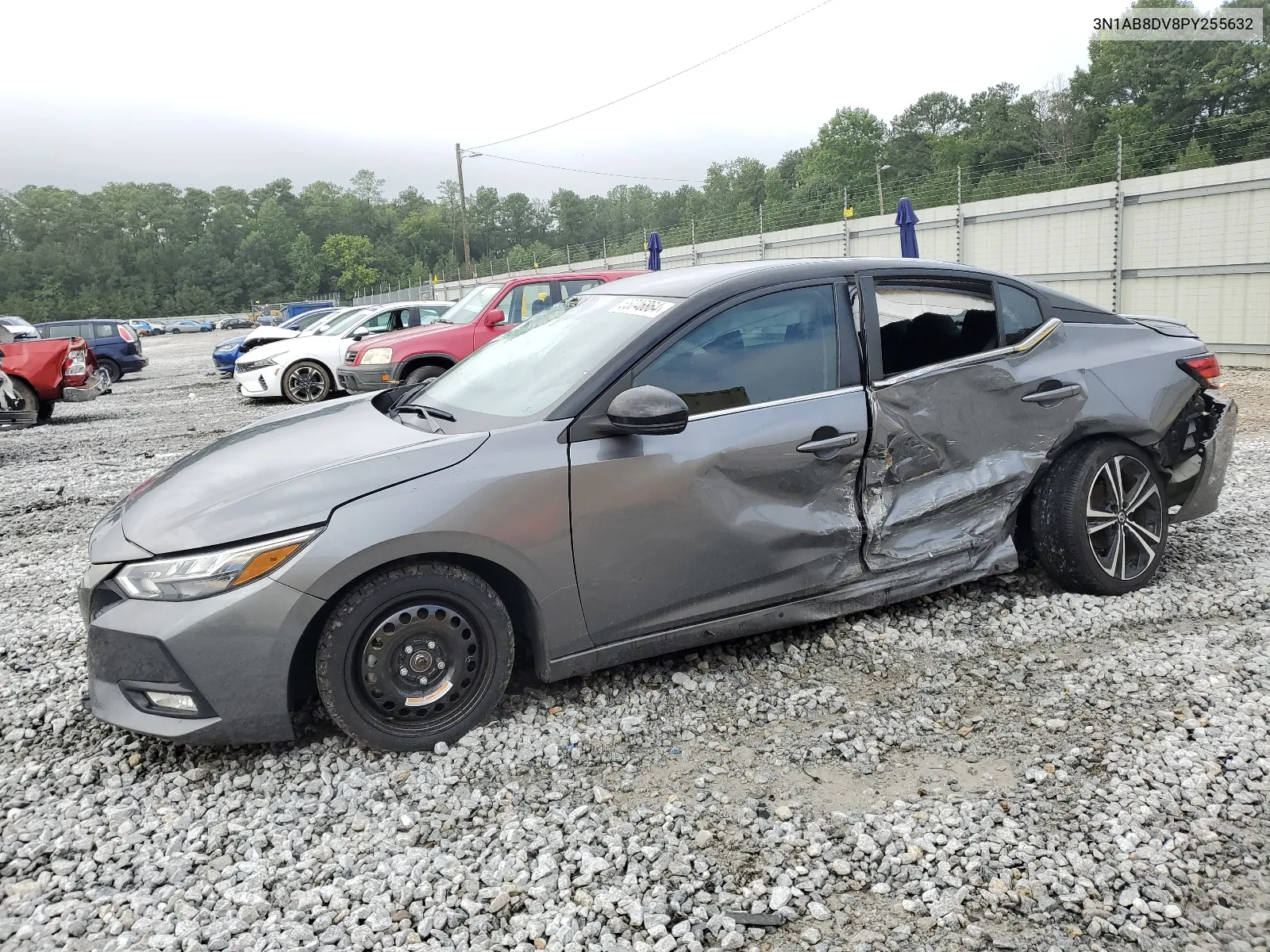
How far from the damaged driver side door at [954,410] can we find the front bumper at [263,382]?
42.0 feet

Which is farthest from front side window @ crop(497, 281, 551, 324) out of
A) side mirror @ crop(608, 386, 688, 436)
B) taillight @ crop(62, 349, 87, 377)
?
side mirror @ crop(608, 386, 688, 436)

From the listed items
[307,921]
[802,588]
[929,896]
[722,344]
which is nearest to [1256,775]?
[929,896]

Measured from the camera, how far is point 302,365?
15141 mm

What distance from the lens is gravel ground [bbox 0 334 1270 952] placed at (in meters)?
2.43

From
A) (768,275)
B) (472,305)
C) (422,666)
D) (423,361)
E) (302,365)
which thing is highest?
(768,275)

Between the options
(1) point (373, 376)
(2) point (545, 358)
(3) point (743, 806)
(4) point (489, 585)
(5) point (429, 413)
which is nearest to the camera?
(3) point (743, 806)

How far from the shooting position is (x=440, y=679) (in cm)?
328

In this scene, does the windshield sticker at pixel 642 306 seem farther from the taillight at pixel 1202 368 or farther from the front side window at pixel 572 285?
the front side window at pixel 572 285

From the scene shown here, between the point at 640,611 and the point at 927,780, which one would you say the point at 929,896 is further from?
the point at 640,611

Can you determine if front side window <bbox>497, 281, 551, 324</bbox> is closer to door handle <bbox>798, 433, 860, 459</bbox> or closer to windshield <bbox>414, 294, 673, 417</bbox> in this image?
windshield <bbox>414, 294, 673, 417</bbox>

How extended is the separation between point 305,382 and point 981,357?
12.9 m

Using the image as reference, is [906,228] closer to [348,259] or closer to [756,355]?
[756,355]

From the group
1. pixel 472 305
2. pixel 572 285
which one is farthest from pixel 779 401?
pixel 472 305

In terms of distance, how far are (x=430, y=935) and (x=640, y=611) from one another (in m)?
1.38
